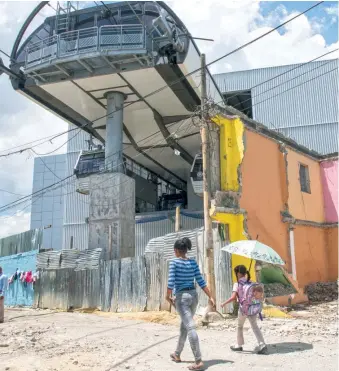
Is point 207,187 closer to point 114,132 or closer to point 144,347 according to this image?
point 144,347

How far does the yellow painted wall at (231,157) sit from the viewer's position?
12.9 m

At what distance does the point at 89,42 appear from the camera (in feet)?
55.5

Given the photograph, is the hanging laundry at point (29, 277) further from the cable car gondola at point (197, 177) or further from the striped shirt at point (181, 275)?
the striped shirt at point (181, 275)

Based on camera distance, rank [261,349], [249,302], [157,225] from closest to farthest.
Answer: [261,349]
[249,302]
[157,225]

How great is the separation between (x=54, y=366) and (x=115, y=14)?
15.7 meters

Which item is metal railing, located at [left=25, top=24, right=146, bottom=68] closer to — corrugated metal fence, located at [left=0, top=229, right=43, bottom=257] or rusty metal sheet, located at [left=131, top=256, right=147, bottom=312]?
corrugated metal fence, located at [left=0, top=229, right=43, bottom=257]

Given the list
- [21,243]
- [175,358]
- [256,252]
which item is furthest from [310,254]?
[21,243]

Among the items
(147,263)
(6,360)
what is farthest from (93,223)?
(6,360)

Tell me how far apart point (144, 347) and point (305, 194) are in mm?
12475

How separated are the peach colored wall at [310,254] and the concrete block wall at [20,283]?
1058cm

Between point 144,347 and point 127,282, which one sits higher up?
point 127,282

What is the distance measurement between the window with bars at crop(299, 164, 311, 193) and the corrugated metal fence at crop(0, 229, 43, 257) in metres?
11.8

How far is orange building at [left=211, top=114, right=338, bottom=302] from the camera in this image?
13.5 m

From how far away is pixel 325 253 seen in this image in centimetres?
1817
